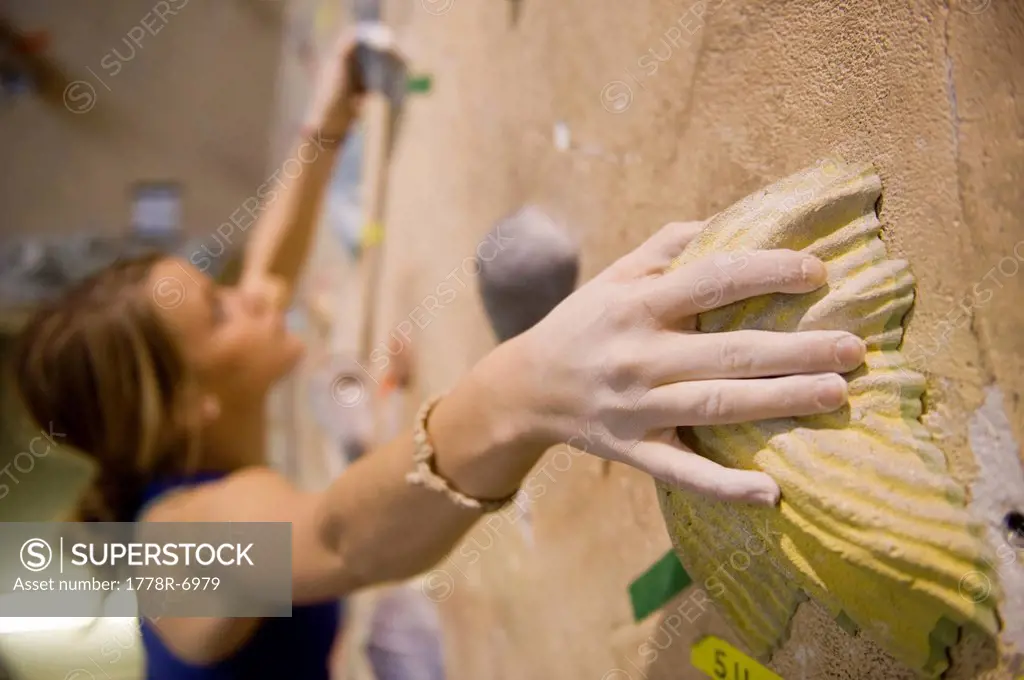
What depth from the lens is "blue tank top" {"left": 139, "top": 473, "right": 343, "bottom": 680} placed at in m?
0.81

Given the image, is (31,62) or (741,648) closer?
(741,648)

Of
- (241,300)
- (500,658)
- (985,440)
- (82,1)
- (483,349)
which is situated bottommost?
(500,658)

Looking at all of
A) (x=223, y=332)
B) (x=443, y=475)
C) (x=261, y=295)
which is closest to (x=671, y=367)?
(x=443, y=475)

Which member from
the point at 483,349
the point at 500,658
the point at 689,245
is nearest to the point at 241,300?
the point at 483,349

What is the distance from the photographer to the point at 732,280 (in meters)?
0.36

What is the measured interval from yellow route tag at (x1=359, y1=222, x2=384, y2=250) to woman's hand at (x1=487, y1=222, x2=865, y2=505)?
920mm

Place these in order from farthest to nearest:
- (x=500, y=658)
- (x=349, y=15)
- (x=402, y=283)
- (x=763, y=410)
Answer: (x=349, y=15)
(x=402, y=283)
(x=500, y=658)
(x=763, y=410)

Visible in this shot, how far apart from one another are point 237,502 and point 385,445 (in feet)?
0.84

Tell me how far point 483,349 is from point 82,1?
1767 millimetres

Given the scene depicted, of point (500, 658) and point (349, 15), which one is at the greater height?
point (349, 15)

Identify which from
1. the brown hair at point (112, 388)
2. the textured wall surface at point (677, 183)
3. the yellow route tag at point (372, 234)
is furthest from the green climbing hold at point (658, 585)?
the yellow route tag at point (372, 234)

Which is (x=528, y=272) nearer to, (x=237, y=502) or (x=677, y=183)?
(x=677, y=183)

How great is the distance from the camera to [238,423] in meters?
1.02

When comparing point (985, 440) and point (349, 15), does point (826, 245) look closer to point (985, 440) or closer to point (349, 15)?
point (985, 440)
